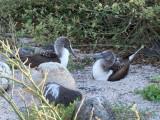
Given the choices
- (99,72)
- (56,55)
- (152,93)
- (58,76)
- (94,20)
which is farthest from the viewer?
(94,20)

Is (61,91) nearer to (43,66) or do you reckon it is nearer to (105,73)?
(43,66)

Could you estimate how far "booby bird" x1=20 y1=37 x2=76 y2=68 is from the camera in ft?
24.0

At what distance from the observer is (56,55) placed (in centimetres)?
764

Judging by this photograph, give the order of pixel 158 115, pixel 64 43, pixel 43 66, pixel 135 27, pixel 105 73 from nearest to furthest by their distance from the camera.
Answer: pixel 158 115
pixel 43 66
pixel 105 73
pixel 64 43
pixel 135 27

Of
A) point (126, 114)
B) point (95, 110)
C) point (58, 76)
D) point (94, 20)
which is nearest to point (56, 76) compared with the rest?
point (58, 76)

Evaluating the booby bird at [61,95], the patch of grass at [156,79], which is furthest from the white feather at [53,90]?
the patch of grass at [156,79]

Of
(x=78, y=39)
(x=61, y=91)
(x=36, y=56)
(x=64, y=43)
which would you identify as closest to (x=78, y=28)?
(x=78, y=39)

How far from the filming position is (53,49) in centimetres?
789

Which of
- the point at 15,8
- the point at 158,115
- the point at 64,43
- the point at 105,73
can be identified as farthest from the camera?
the point at 15,8

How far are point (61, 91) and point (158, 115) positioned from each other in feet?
3.36

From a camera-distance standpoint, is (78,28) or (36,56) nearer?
(36,56)

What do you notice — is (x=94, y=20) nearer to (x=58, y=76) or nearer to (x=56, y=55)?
(x=56, y=55)

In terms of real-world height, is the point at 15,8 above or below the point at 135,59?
above

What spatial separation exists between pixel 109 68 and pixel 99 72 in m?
0.24
